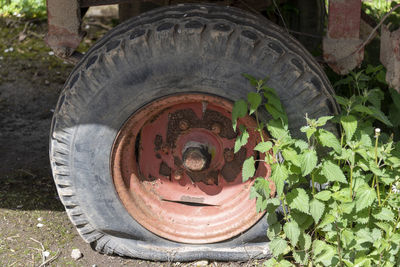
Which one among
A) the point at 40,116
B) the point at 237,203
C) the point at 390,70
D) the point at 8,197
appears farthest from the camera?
the point at 40,116

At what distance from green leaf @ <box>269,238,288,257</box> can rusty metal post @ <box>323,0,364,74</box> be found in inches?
32.7

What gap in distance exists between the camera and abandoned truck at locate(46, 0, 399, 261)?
255cm

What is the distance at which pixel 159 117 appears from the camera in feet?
9.17

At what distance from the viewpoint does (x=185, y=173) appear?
9.51 feet

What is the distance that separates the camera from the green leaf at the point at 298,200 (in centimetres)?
244

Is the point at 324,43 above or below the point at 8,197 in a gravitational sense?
above

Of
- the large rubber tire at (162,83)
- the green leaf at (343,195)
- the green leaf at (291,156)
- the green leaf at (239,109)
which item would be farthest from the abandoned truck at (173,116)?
the green leaf at (343,195)

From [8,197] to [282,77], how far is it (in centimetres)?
171

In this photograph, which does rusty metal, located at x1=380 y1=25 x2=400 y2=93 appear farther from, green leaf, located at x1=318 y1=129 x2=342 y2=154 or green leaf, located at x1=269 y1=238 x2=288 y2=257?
green leaf, located at x1=269 y1=238 x2=288 y2=257

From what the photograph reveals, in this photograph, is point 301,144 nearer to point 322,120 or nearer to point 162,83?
point 322,120

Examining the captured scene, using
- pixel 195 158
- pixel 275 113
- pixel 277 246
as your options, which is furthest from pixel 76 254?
pixel 275 113

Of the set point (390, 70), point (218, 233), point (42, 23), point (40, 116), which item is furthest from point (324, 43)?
point (42, 23)

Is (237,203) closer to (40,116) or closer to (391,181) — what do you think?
(391,181)

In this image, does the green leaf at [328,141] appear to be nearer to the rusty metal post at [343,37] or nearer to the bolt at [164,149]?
the rusty metal post at [343,37]
